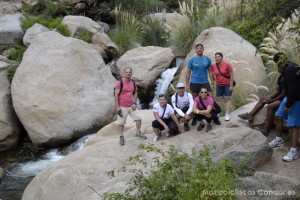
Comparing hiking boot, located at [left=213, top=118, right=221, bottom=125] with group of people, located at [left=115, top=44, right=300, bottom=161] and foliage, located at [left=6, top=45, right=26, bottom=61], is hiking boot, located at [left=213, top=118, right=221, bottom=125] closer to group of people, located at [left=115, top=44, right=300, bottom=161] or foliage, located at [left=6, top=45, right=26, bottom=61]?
group of people, located at [left=115, top=44, right=300, bottom=161]

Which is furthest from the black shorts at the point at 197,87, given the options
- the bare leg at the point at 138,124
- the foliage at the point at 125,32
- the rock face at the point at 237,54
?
the foliage at the point at 125,32

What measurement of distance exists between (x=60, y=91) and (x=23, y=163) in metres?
1.81

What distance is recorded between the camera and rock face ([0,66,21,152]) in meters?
9.77

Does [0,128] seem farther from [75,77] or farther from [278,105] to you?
[278,105]

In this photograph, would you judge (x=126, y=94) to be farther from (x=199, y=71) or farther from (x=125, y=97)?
(x=199, y=71)

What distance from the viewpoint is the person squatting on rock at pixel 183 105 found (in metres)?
7.37

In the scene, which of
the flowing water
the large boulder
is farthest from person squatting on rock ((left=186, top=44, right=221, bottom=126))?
the large boulder

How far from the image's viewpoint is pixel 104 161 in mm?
6812

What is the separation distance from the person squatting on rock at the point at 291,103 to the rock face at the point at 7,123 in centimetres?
619

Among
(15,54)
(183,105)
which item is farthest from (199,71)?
(15,54)

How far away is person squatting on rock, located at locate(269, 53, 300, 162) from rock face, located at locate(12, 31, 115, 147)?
4768mm

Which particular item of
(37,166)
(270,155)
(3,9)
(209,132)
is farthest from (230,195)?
(3,9)

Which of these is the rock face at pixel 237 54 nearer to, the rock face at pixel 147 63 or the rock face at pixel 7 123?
the rock face at pixel 147 63

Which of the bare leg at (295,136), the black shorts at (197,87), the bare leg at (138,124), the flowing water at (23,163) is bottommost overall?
the flowing water at (23,163)
